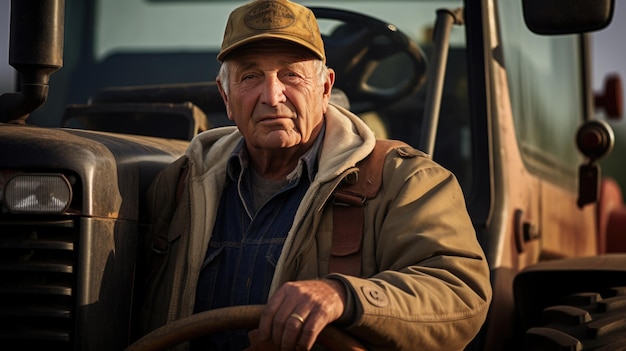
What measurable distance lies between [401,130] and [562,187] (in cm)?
109

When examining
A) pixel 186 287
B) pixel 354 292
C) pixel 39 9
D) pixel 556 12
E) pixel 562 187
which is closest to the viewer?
pixel 354 292

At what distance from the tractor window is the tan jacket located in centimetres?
107

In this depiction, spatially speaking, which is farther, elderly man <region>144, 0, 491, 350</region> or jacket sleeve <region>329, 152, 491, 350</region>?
elderly man <region>144, 0, 491, 350</region>

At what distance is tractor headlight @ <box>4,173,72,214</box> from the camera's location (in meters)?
2.58

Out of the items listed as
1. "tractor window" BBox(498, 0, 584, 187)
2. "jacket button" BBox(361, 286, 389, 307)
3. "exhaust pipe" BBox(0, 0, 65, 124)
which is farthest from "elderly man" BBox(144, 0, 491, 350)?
"tractor window" BBox(498, 0, 584, 187)

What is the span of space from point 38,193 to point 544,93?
2455mm

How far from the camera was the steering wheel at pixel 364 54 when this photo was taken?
386cm

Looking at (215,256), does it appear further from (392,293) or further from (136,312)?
(392,293)

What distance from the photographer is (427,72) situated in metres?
3.81

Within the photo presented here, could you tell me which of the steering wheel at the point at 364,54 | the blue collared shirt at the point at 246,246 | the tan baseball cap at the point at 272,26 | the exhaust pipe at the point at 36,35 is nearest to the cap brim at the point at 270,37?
the tan baseball cap at the point at 272,26

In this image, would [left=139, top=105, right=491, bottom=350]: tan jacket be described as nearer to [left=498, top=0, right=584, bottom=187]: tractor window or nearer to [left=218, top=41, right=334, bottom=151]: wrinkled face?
[left=218, top=41, right=334, bottom=151]: wrinkled face

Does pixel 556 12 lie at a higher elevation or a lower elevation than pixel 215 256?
higher

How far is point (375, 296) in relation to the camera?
2.36 metres

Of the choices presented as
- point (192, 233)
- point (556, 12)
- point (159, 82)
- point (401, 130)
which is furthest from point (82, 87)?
point (556, 12)
